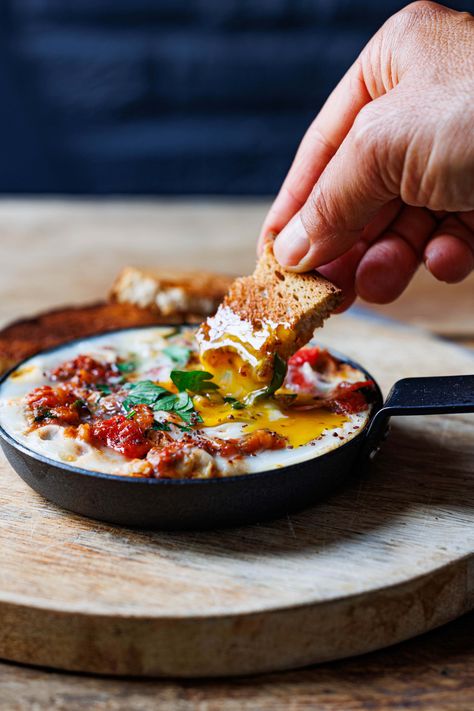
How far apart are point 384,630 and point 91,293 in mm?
2826

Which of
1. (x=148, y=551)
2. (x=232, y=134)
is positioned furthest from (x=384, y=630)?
(x=232, y=134)

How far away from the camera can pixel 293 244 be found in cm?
A: 252

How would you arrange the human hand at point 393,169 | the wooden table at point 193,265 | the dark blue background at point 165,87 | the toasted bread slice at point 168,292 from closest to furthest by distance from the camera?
the wooden table at point 193,265
the human hand at point 393,169
the toasted bread slice at point 168,292
the dark blue background at point 165,87

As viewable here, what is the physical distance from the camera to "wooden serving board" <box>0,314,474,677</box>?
1809 millimetres

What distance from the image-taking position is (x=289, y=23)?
279 inches

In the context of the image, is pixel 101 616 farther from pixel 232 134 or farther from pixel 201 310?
pixel 232 134

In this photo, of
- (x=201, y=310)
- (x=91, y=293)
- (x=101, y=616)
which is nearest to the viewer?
(x=101, y=616)

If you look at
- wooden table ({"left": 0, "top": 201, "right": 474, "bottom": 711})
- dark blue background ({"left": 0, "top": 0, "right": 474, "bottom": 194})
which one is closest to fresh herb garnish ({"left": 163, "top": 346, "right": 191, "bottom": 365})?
wooden table ({"left": 0, "top": 201, "right": 474, "bottom": 711})

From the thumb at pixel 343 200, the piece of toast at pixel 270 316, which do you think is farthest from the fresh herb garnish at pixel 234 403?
the thumb at pixel 343 200

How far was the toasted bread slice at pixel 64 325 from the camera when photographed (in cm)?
315

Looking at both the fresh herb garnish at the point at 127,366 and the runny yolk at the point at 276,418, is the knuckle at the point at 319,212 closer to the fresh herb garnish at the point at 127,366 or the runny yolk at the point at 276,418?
the runny yolk at the point at 276,418

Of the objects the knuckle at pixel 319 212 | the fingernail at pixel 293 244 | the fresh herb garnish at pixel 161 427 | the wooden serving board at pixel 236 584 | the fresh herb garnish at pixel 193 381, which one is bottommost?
the wooden serving board at pixel 236 584

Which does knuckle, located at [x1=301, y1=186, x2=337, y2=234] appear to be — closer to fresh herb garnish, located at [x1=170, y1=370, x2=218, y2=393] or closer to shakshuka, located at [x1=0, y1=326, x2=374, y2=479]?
shakshuka, located at [x1=0, y1=326, x2=374, y2=479]

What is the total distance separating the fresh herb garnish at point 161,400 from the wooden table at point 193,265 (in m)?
0.76
